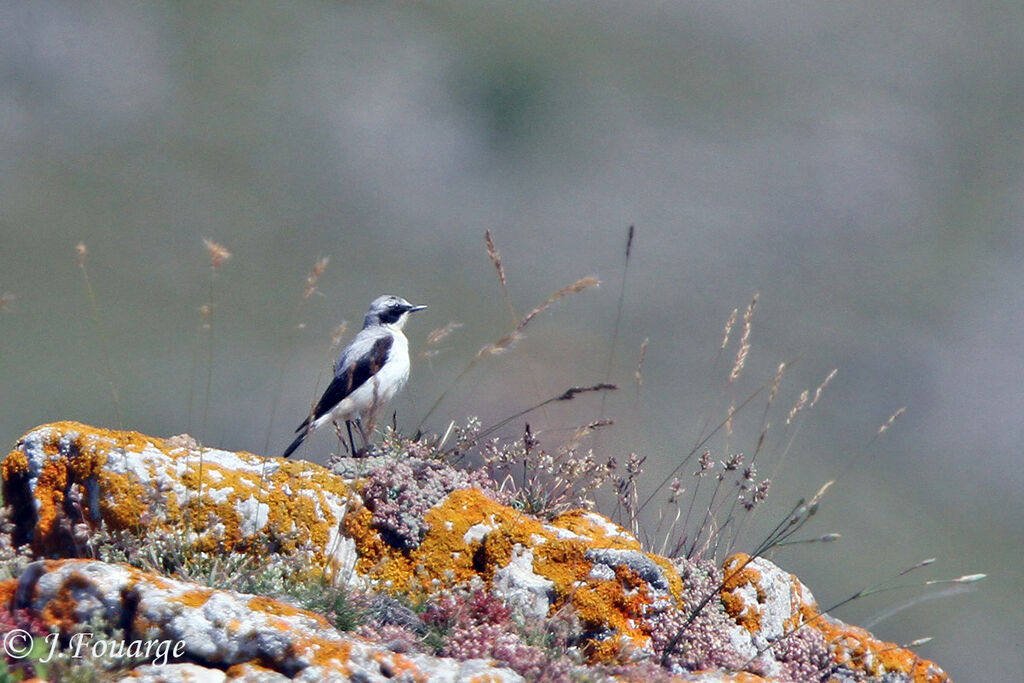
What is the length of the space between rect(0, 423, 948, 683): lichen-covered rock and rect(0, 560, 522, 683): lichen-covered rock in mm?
669

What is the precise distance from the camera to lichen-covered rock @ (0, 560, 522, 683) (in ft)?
17.8

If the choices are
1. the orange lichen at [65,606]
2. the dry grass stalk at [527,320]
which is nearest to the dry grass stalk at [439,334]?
the dry grass stalk at [527,320]

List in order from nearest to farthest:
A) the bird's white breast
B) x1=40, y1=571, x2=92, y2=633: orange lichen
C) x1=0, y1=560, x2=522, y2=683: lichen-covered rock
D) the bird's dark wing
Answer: x1=0, y1=560, x2=522, y2=683: lichen-covered rock < x1=40, y1=571, x2=92, y2=633: orange lichen < the bird's white breast < the bird's dark wing

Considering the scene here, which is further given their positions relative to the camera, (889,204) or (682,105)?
(682,105)

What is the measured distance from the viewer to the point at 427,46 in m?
125

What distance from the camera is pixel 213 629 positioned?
5.50 metres

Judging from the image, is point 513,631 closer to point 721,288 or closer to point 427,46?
point 721,288

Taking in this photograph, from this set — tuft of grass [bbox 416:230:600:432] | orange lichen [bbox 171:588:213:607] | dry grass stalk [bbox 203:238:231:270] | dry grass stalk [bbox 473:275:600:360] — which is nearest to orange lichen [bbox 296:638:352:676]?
orange lichen [bbox 171:588:213:607]

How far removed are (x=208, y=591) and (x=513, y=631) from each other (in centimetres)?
150

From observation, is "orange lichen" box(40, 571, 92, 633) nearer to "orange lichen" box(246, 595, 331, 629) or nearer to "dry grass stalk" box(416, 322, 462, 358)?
"orange lichen" box(246, 595, 331, 629)

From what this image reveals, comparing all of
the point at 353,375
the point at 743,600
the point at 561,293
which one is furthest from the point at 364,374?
the point at 743,600

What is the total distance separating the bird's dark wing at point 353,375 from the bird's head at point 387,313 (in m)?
0.36

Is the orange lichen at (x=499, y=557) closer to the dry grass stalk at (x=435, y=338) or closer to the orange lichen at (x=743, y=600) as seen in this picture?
the orange lichen at (x=743, y=600)

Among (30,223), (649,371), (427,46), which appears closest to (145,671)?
(649,371)
